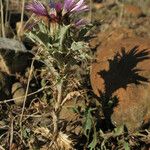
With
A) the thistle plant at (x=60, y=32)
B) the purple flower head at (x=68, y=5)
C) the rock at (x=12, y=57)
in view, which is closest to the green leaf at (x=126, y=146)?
the thistle plant at (x=60, y=32)

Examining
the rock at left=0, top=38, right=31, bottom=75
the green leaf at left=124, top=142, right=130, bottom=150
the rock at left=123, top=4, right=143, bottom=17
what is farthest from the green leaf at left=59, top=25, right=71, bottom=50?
the rock at left=123, top=4, right=143, bottom=17

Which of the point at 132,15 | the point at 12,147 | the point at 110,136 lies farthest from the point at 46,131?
the point at 132,15

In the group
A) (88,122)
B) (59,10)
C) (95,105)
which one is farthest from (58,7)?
(95,105)

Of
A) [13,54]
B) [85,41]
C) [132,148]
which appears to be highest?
[85,41]

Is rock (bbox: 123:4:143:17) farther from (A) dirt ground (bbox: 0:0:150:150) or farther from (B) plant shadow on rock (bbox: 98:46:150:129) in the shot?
(B) plant shadow on rock (bbox: 98:46:150:129)

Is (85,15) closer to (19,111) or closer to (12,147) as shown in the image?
(19,111)

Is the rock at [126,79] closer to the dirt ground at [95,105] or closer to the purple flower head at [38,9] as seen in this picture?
the dirt ground at [95,105]

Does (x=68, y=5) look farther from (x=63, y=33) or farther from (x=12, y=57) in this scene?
(x=12, y=57)

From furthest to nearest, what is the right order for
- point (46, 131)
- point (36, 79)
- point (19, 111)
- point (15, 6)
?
point (15, 6) < point (36, 79) < point (19, 111) < point (46, 131)

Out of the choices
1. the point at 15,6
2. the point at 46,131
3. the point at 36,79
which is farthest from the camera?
the point at 15,6
